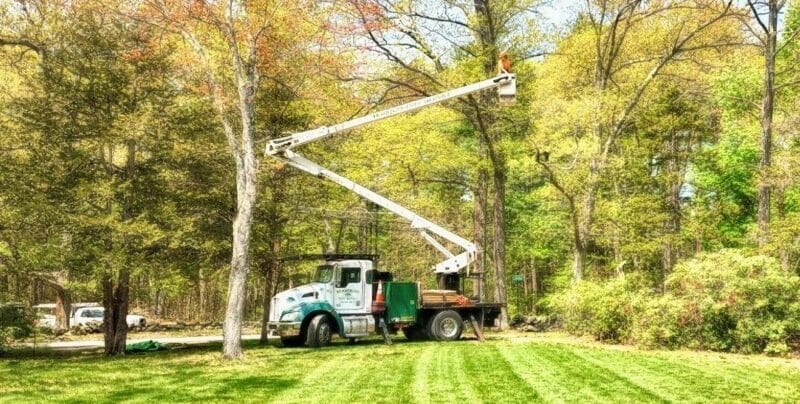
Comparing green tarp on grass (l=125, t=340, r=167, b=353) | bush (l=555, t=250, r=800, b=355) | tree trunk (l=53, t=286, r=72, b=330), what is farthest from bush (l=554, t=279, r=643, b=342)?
tree trunk (l=53, t=286, r=72, b=330)

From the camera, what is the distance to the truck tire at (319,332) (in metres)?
18.0

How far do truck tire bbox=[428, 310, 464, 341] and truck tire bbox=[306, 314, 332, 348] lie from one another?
3065 millimetres

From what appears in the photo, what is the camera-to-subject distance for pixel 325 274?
19359 millimetres

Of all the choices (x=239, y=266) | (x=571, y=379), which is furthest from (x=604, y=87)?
(x=571, y=379)

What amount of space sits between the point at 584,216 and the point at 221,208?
1240 cm

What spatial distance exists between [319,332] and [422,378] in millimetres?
8258

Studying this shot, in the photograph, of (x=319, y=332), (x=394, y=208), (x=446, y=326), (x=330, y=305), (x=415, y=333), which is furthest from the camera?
(x=415, y=333)

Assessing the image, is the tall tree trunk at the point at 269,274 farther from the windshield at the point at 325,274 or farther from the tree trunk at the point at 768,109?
the tree trunk at the point at 768,109

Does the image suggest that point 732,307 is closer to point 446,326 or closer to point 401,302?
point 446,326

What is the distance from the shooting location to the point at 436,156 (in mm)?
28016

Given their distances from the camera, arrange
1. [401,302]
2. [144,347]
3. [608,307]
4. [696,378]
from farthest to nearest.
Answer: [401,302] → [144,347] → [608,307] → [696,378]

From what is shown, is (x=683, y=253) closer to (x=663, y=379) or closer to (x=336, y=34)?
(x=336, y=34)

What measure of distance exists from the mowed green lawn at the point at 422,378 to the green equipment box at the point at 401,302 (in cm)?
398

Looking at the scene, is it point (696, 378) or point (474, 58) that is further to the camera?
point (474, 58)
